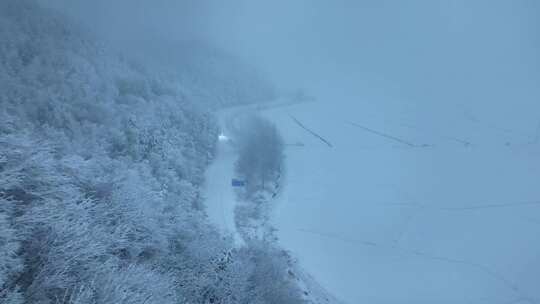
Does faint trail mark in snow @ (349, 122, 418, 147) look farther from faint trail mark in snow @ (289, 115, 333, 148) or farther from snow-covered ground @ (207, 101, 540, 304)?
faint trail mark in snow @ (289, 115, 333, 148)

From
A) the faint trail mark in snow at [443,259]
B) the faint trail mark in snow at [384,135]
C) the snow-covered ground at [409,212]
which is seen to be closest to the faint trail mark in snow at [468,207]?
the snow-covered ground at [409,212]

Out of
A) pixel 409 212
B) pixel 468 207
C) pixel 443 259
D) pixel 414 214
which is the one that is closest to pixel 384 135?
pixel 468 207

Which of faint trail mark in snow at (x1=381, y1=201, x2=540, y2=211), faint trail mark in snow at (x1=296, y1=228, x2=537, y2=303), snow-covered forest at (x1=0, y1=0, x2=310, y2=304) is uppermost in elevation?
snow-covered forest at (x1=0, y1=0, x2=310, y2=304)

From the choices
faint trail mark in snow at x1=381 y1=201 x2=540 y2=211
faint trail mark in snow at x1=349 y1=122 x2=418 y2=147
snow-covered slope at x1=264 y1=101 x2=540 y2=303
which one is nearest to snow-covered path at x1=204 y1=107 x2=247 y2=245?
snow-covered slope at x1=264 y1=101 x2=540 y2=303

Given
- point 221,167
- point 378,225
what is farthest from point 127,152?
point 378,225

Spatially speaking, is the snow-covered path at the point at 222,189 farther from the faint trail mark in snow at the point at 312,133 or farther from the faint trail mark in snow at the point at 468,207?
the faint trail mark in snow at the point at 468,207
